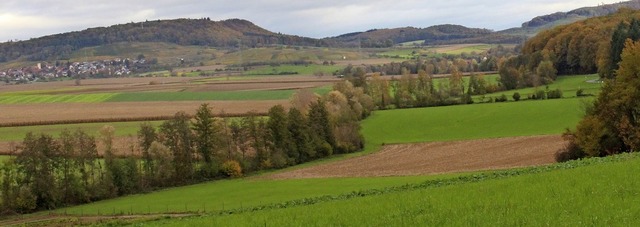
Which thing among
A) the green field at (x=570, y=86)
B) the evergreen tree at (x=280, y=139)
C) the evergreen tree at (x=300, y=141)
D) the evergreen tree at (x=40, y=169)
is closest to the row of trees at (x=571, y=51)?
the green field at (x=570, y=86)

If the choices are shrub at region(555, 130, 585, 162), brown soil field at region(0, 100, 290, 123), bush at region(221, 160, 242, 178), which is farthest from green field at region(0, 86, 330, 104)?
shrub at region(555, 130, 585, 162)

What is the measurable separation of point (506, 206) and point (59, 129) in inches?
3187

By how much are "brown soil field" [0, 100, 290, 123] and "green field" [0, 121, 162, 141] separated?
5.06 meters

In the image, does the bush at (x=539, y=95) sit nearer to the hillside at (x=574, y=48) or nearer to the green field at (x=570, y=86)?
the green field at (x=570, y=86)

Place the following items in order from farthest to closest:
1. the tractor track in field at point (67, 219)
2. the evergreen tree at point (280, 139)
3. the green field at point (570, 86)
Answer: the green field at point (570, 86) < the evergreen tree at point (280, 139) < the tractor track in field at point (67, 219)

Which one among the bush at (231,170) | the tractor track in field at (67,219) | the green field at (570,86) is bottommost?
the bush at (231,170)

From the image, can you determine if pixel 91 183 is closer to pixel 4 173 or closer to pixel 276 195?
pixel 4 173

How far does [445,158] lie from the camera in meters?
62.6

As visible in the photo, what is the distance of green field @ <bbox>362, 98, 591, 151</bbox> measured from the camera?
75938 mm

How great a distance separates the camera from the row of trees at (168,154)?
54719mm

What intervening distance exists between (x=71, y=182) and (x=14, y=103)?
86.2 meters

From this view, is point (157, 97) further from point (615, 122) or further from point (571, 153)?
point (615, 122)

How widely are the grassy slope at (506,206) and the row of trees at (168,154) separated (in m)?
33.3

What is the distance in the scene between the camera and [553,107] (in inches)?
3322
